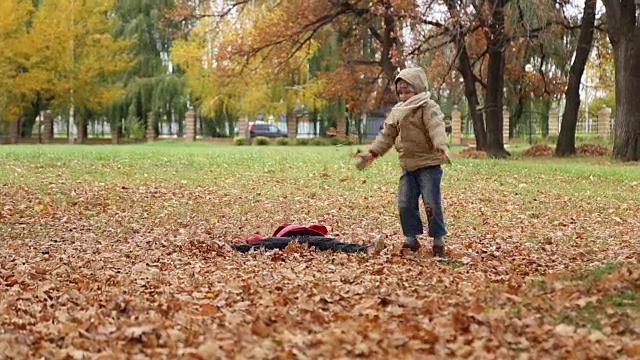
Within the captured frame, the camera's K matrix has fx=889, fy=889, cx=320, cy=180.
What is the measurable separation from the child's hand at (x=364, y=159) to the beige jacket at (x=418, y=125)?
1.16 ft

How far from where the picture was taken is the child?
25.8 feet

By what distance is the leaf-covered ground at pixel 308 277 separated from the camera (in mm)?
4695

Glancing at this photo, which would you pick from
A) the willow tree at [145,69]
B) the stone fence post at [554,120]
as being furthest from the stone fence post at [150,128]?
the stone fence post at [554,120]

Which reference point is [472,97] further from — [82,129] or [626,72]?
[82,129]

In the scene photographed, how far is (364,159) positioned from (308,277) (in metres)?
1.68

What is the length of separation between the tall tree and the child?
16.7 m

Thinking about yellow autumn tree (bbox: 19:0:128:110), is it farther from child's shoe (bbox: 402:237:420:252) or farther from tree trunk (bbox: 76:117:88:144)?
child's shoe (bbox: 402:237:420:252)

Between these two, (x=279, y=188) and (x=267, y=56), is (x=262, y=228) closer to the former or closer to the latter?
(x=279, y=188)

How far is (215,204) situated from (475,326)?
978 centimetres

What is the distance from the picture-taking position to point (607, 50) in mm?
33031

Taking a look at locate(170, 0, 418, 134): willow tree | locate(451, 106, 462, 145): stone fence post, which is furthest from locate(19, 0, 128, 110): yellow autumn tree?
locate(451, 106, 462, 145): stone fence post

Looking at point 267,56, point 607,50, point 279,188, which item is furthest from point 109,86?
point 279,188

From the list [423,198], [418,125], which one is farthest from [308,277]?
[418,125]

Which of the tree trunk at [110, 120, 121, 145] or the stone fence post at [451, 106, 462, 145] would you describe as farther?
the stone fence post at [451, 106, 462, 145]
